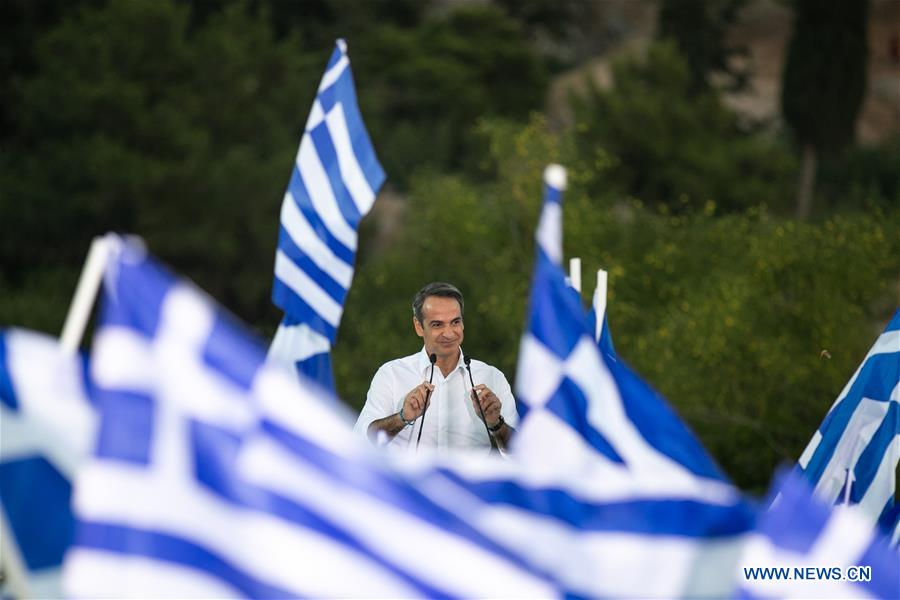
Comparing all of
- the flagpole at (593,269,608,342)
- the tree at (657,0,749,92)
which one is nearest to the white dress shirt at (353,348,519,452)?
the flagpole at (593,269,608,342)

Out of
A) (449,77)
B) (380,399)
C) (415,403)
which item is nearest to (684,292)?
(380,399)

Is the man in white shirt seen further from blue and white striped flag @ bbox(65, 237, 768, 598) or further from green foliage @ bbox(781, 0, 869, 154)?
green foliage @ bbox(781, 0, 869, 154)

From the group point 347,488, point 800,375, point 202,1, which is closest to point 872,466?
point 347,488

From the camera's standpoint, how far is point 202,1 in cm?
4275

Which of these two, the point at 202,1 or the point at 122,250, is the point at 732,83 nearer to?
the point at 202,1

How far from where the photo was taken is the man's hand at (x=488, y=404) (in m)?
6.57

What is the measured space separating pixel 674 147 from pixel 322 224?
1232 inches

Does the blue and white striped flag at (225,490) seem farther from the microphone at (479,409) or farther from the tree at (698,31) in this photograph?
the tree at (698,31)

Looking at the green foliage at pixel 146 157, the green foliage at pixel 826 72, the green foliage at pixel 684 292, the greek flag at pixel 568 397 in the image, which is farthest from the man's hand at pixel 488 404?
the green foliage at pixel 826 72

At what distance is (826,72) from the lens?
3875 centimetres

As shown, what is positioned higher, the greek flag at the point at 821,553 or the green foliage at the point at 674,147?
the green foliage at the point at 674,147

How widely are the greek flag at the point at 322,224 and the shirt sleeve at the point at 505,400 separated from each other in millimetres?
1408

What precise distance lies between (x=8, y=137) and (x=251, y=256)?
5.89 meters

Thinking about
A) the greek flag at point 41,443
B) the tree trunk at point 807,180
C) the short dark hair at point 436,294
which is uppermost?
the tree trunk at point 807,180
